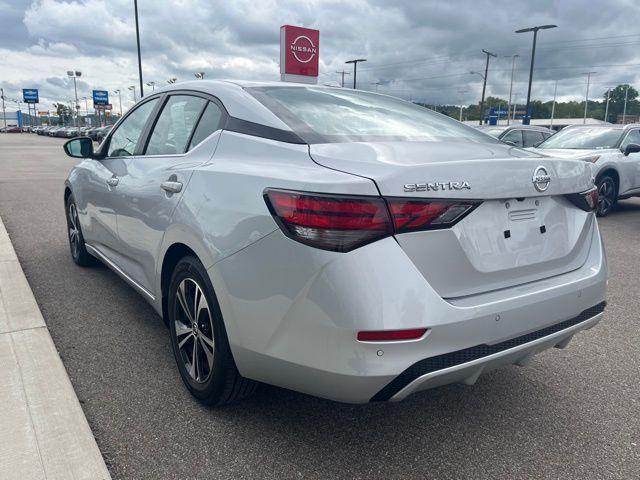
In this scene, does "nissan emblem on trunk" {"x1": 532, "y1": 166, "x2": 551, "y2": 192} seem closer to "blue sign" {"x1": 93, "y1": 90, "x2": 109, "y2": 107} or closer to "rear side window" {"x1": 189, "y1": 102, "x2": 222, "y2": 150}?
"rear side window" {"x1": 189, "y1": 102, "x2": 222, "y2": 150}

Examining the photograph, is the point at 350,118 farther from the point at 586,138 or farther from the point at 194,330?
the point at 586,138

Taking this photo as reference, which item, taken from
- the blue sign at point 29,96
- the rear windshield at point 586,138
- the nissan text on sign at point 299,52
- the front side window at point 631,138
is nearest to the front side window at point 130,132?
the rear windshield at point 586,138

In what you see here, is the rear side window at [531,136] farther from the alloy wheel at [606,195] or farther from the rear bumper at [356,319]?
the rear bumper at [356,319]

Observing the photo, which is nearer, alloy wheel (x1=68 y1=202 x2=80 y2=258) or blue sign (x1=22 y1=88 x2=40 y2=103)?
alloy wheel (x1=68 y1=202 x2=80 y2=258)

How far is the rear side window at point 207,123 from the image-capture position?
2826 millimetres

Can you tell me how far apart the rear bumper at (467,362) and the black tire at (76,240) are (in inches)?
Answer: 154

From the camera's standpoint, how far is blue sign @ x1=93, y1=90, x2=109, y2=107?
302 ft

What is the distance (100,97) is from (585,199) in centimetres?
10163

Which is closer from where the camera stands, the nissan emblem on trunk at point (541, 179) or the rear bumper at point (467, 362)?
the rear bumper at point (467, 362)

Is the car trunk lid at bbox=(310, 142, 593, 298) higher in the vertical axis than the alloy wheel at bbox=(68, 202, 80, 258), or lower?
higher

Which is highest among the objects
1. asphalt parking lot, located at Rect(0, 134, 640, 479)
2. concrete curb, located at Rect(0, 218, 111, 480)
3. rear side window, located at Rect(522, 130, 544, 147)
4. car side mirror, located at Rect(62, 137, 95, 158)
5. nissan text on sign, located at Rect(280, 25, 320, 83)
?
nissan text on sign, located at Rect(280, 25, 320, 83)

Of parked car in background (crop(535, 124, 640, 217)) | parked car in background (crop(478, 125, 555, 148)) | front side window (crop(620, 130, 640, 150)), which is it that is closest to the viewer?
parked car in background (crop(535, 124, 640, 217))

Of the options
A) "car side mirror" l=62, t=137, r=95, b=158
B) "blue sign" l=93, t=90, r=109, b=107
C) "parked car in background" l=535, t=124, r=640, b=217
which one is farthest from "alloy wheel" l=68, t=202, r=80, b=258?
"blue sign" l=93, t=90, r=109, b=107

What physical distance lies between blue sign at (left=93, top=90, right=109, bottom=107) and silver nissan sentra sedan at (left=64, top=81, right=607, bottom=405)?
99750 millimetres
